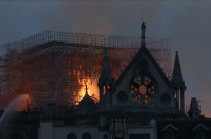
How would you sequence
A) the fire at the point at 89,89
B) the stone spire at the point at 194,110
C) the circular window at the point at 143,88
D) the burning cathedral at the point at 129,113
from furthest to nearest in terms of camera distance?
the fire at the point at 89,89 → the stone spire at the point at 194,110 → the circular window at the point at 143,88 → the burning cathedral at the point at 129,113

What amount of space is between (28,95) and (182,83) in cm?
2836

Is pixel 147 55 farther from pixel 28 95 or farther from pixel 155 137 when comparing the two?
pixel 28 95

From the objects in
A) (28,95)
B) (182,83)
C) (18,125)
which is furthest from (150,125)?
(28,95)

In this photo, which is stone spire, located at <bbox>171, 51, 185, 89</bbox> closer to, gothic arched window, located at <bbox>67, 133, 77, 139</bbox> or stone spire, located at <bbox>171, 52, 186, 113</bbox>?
stone spire, located at <bbox>171, 52, 186, 113</bbox>

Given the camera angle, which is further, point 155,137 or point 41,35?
point 41,35

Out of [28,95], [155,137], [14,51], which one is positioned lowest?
[155,137]

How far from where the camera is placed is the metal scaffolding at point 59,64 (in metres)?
104

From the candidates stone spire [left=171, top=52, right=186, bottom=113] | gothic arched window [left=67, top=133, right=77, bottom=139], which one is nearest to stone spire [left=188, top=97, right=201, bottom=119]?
stone spire [left=171, top=52, right=186, bottom=113]

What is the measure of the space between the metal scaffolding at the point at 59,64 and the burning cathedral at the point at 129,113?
5876 mm

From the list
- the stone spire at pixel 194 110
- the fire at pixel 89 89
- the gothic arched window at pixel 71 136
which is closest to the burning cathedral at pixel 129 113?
the gothic arched window at pixel 71 136

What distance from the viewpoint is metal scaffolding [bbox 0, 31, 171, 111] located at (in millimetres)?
104125

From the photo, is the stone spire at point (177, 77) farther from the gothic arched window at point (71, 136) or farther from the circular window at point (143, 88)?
the gothic arched window at point (71, 136)

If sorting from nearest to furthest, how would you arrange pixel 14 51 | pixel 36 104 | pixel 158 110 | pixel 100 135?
1. pixel 100 135
2. pixel 158 110
3. pixel 36 104
4. pixel 14 51

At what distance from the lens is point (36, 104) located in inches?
4176
